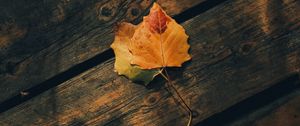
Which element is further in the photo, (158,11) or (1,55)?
(1,55)

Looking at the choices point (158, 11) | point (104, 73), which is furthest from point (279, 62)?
point (104, 73)

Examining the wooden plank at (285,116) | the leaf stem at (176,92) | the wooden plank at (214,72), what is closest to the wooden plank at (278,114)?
the wooden plank at (285,116)

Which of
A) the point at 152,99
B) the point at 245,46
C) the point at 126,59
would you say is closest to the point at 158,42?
the point at 126,59

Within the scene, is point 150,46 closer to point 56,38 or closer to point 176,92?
point 176,92

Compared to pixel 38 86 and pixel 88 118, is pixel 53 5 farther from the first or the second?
pixel 88 118

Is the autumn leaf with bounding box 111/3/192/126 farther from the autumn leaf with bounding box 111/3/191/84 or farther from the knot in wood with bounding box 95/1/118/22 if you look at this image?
the knot in wood with bounding box 95/1/118/22
